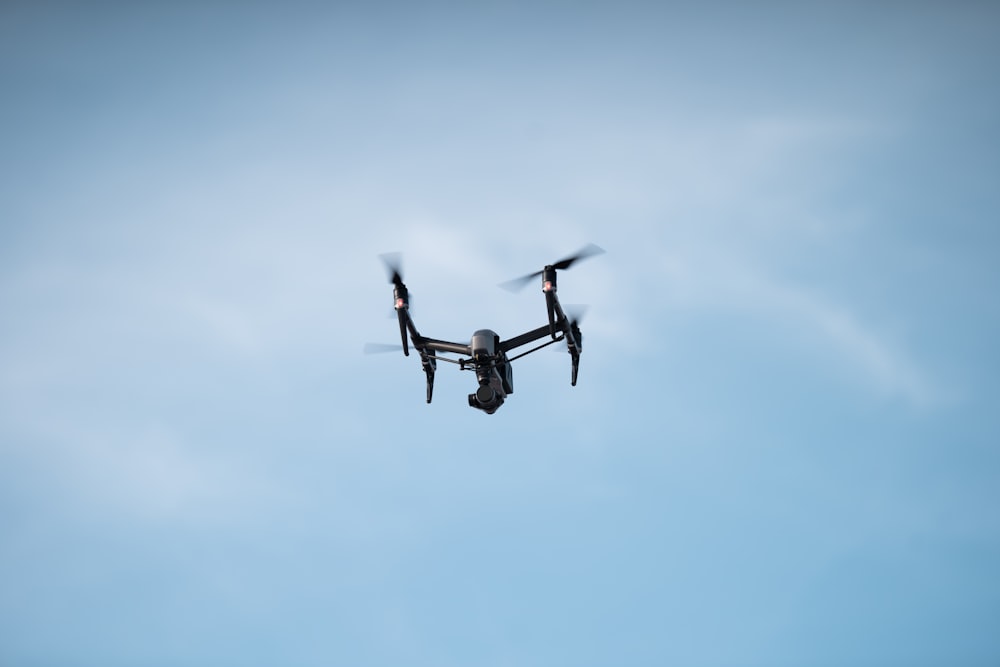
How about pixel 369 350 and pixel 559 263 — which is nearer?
pixel 559 263

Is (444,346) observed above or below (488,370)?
above

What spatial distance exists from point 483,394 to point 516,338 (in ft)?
13.1

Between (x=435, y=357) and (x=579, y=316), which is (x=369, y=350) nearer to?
(x=435, y=357)

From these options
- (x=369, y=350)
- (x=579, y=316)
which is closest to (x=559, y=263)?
(x=579, y=316)

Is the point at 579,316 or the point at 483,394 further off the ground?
the point at 579,316

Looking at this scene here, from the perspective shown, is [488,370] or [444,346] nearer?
[488,370]

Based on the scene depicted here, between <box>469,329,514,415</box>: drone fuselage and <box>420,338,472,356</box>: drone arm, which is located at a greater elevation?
<box>420,338,472,356</box>: drone arm

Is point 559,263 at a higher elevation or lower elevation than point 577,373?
higher

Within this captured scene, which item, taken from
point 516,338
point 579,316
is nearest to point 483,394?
point 516,338

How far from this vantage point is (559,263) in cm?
5625

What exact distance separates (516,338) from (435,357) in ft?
18.2

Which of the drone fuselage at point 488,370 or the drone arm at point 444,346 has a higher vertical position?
the drone arm at point 444,346

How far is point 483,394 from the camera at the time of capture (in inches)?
2249

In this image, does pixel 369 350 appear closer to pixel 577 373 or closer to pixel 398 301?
pixel 398 301
